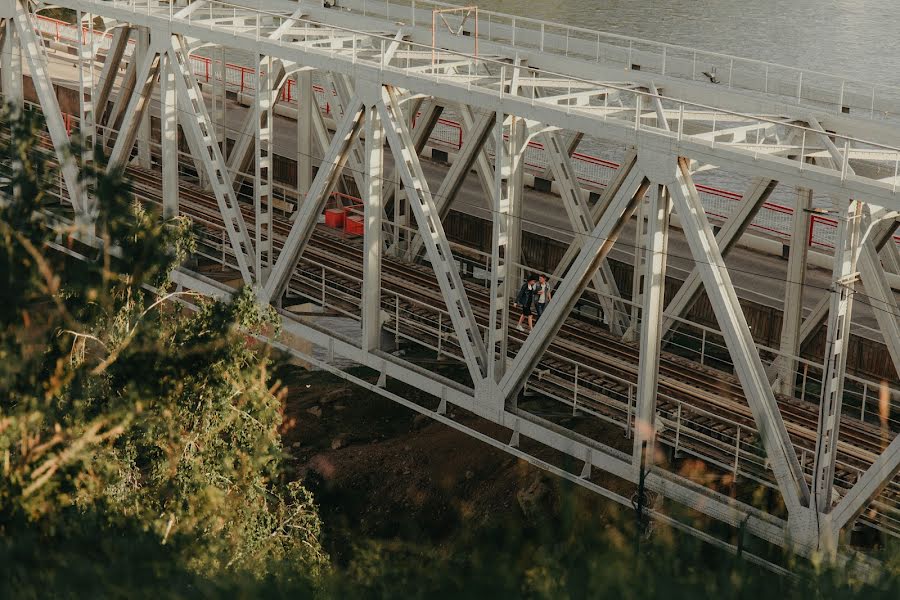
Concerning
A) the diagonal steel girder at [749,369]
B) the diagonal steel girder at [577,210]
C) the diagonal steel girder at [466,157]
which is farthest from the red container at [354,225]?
the diagonal steel girder at [749,369]

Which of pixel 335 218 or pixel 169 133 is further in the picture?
pixel 335 218

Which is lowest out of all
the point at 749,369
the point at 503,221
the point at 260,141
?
the point at 749,369

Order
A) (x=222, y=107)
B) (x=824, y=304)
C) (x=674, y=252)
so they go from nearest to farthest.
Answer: (x=824, y=304)
(x=674, y=252)
(x=222, y=107)

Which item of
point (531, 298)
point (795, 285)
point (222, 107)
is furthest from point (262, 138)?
point (222, 107)

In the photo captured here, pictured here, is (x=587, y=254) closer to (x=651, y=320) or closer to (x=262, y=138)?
(x=651, y=320)

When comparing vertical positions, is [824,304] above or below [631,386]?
above

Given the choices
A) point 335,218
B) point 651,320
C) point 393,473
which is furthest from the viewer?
point 335,218

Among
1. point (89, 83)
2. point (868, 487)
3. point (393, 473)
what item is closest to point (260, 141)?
point (89, 83)
